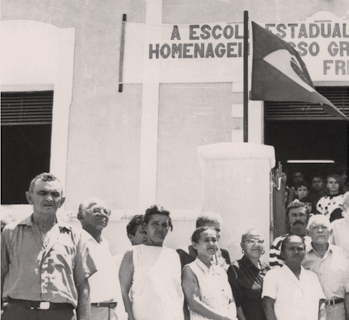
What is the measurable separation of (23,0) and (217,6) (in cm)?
270

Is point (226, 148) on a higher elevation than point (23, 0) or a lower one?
lower

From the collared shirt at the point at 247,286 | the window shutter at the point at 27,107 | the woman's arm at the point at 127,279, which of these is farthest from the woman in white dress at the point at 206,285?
the window shutter at the point at 27,107

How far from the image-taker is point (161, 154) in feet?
26.8

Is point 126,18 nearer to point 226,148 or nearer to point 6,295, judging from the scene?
point 226,148

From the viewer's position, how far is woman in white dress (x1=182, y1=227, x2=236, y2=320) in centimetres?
450

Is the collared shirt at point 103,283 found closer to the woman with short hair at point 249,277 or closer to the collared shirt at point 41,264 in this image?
the collared shirt at point 41,264

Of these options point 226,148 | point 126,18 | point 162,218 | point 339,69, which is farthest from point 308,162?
point 162,218

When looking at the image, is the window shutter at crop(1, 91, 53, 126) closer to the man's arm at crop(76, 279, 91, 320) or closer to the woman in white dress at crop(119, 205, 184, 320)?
the woman in white dress at crop(119, 205, 184, 320)

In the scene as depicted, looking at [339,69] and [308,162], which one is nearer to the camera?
[339,69]

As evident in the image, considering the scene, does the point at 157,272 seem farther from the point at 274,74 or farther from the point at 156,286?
the point at 274,74

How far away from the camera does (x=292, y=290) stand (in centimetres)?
480

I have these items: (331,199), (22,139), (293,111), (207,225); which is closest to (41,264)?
(207,225)

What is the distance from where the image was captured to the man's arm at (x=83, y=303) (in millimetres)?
3619

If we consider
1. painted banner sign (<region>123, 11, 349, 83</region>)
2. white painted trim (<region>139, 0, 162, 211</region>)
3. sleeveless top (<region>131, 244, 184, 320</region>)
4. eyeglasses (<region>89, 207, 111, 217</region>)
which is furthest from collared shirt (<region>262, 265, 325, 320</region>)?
painted banner sign (<region>123, 11, 349, 83</region>)
